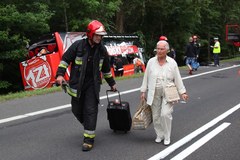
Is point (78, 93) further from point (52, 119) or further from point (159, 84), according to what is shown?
point (52, 119)

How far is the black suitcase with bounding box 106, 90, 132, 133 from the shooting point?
245 inches

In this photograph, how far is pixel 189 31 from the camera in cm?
3225

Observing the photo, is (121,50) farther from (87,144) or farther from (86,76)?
(87,144)

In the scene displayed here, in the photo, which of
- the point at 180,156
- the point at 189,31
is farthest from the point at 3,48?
the point at 189,31

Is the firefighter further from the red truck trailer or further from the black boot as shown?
the red truck trailer

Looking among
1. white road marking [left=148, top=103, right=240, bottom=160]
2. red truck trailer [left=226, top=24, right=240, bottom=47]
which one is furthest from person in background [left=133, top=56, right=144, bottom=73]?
white road marking [left=148, top=103, right=240, bottom=160]

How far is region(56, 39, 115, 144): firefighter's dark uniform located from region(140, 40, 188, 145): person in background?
825 millimetres

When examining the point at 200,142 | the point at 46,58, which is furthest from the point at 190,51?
the point at 200,142

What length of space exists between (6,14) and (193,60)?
29.2ft

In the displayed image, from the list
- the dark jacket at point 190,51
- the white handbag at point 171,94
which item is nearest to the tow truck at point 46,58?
the dark jacket at point 190,51

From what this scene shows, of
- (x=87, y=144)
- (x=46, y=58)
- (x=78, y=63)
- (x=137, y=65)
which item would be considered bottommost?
(x=137, y=65)

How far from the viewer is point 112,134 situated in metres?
6.59

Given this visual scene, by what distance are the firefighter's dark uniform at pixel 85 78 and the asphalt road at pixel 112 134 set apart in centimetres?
51

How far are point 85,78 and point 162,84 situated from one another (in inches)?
46.4
